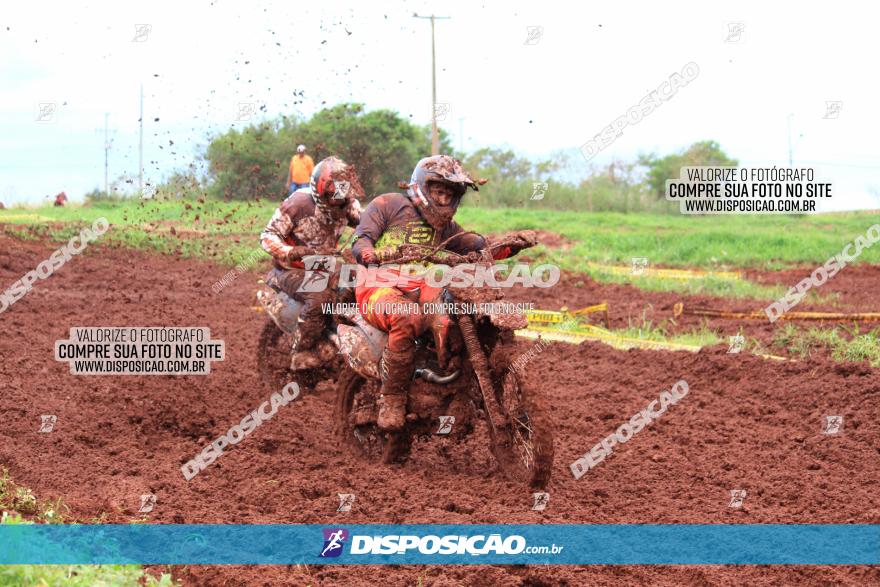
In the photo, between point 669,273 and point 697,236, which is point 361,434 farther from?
point 697,236

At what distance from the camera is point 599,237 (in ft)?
91.3

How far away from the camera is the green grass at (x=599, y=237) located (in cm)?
2056

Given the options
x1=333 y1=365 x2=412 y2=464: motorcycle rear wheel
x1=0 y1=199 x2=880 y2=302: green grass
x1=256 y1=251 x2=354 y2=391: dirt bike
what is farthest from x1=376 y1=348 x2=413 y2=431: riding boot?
x1=0 y1=199 x2=880 y2=302: green grass

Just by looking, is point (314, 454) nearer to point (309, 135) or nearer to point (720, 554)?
point (720, 554)

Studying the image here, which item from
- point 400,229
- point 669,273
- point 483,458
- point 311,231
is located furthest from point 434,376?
point 669,273

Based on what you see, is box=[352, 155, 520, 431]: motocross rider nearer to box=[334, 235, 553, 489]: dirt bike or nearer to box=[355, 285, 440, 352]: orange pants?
box=[355, 285, 440, 352]: orange pants

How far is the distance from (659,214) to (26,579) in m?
39.0

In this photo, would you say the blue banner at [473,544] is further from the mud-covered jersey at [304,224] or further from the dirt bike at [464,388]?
the mud-covered jersey at [304,224]

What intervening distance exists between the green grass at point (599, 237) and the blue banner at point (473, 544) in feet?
36.6

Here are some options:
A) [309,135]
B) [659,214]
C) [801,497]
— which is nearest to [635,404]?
[801,497]

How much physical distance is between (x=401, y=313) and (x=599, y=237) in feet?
69.4

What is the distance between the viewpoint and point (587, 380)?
35.2ft

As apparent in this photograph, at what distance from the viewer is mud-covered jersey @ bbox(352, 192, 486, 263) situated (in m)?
7.64

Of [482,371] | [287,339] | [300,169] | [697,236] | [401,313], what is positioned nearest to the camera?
[482,371]
